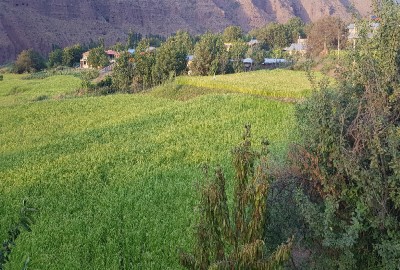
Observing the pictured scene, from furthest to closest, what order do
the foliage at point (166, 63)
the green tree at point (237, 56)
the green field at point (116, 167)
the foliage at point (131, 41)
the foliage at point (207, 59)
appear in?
the foliage at point (131, 41)
the green tree at point (237, 56)
the foliage at point (207, 59)
the foliage at point (166, 63)
the green field at point (116, 167)

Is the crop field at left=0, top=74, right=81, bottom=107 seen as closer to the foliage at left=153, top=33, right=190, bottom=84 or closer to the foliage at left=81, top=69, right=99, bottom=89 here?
the foliage at left=81, top=69, right=99, bottom=89

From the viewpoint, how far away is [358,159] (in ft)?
18.6

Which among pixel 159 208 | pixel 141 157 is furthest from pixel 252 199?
pixel 141 157

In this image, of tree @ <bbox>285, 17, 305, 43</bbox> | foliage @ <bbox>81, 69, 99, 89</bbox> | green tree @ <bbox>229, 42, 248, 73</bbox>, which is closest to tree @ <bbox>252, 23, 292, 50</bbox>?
tree @ <bbox>285, 17, 305, 43</bbox>

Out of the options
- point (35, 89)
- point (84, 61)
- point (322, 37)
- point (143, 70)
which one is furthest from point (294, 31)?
point (35, 89)

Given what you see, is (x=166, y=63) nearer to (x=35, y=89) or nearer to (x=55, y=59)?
(x=35, y=89)

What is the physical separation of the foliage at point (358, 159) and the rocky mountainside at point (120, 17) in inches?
2621

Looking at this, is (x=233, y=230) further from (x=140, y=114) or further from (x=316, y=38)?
(x=316, y=38)

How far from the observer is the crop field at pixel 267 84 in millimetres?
27453

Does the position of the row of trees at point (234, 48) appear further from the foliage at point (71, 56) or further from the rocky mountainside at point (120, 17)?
the rocky mountainside at point (120, 17)

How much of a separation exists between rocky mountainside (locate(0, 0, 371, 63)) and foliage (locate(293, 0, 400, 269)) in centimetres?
6658

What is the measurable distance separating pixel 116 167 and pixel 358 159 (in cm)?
1070

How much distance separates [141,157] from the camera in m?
16.4

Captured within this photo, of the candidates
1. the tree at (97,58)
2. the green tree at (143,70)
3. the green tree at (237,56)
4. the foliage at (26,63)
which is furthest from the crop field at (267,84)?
the foliage at (26,63)
